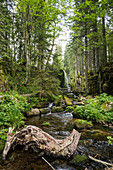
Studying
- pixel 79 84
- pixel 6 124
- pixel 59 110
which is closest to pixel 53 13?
pixel 59 110

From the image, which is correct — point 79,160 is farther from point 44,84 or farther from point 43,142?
point 44,84

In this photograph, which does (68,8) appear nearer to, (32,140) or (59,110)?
(59,110)

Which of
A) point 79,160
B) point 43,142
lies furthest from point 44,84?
point 79,160

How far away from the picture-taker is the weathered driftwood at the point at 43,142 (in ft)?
9.31

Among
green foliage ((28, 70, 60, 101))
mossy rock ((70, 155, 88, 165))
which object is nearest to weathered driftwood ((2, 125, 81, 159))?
mossy rock ((70, 155, 88, 165))

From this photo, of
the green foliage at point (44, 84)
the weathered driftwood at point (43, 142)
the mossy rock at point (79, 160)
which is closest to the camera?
the mossy rock at point (79, 160)

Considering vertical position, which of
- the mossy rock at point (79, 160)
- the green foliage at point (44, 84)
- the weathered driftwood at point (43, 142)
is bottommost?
the mossy rock at point (79, 160)

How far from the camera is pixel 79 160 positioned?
278cm

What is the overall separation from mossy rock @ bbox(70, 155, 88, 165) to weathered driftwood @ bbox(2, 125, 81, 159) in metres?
0.15

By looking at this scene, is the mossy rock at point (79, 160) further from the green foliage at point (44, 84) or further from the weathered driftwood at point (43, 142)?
the green foliage at point (44, 84)

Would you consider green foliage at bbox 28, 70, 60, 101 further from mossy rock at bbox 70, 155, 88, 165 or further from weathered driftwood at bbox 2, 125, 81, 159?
mossy rock at bbox 70, 155, 88, 165

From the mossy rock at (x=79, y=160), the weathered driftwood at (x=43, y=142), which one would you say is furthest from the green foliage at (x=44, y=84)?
the mossy rock at (x=79, y=160)

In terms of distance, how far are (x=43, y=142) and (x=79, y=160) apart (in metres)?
1.12

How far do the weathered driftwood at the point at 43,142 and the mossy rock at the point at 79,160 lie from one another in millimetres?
154
